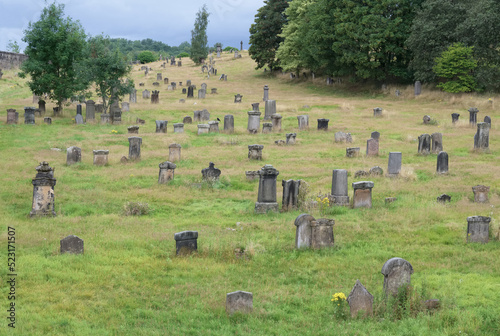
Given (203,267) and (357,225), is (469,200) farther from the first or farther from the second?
(203,267)

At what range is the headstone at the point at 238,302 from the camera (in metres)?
8.74

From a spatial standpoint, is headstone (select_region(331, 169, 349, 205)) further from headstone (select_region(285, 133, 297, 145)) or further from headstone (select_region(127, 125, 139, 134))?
headstone (select_region(127, 125, 139, 134))

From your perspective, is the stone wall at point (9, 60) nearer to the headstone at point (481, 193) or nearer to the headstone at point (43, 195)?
the headstone at point (43, 195)

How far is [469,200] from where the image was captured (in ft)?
52.9

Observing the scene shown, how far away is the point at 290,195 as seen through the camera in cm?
1562

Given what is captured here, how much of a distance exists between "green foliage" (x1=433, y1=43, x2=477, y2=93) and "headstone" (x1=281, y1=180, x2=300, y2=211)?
3044 centimetres

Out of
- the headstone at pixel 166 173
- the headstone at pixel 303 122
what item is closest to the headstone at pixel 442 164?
the headstone at pixel 166 173

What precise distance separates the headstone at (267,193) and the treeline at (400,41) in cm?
3067

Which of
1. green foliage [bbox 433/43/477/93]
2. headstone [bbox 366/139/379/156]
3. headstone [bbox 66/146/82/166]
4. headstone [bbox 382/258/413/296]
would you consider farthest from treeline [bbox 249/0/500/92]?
headstone [bbox 382/258/413/296]

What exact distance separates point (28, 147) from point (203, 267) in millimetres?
16292

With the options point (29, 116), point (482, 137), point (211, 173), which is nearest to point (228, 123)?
point (29, 116)

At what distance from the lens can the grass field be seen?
8594mm

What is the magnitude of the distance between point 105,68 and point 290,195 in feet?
71.9

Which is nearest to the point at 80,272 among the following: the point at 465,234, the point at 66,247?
the point at 66,247
